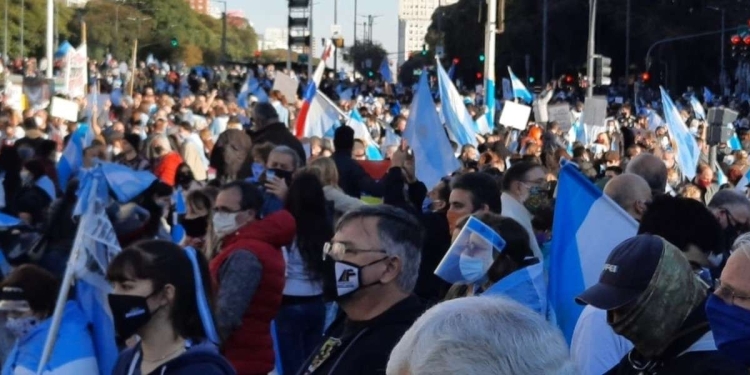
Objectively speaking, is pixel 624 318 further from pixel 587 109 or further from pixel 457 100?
pixel 587 109

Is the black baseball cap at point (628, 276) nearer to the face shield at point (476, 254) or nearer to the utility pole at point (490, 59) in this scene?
the face shield at point (476, 254)

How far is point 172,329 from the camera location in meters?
4.35

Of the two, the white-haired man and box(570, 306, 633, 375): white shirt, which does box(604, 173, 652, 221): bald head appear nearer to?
box(570, 306, 633, 375): white shirt

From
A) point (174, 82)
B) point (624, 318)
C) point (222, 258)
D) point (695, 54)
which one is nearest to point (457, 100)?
point (222, 258)


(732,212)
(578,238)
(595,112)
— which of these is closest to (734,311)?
(578,238)

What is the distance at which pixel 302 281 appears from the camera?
7762mm

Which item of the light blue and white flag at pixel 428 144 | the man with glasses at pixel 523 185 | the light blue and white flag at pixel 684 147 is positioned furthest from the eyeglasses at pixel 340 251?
the light blue and white flag at pixel 684 147

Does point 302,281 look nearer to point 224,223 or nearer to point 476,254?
point 224,223

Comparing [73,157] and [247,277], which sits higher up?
[73,157]

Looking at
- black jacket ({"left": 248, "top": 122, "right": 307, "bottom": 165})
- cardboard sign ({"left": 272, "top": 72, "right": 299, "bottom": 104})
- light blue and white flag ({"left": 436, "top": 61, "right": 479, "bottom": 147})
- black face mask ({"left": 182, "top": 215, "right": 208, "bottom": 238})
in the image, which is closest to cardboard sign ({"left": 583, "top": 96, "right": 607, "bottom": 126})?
light blue and white flag ({"left": 436, "top": 61, "right": 479, "bottom": 147})

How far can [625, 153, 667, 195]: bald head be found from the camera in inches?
317

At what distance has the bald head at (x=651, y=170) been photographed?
8047mm

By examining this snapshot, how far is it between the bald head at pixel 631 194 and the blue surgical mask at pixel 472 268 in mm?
1557

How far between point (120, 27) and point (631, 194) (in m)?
95.1
